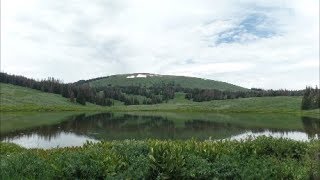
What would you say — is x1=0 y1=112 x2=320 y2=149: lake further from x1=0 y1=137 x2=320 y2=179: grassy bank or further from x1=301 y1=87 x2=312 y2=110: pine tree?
x1=301 y1=87 x2=312 y2=110: pine tree

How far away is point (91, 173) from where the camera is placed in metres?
13.0

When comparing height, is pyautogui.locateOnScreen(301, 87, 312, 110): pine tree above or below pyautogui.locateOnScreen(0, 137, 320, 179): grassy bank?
above

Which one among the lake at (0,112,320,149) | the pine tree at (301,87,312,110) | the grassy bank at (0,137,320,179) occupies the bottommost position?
the lake at (0,112,320,149)

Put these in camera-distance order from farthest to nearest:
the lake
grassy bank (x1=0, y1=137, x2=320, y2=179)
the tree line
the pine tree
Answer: the pine tree < the tree line < the lake < grassy bank (x1=0, y1=137, x2=320, y2=179)

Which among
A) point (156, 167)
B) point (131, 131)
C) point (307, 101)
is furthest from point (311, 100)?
point (156, 167)

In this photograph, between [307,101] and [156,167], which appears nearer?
[156,167]

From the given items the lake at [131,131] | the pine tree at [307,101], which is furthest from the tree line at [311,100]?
the lake at [131,131]

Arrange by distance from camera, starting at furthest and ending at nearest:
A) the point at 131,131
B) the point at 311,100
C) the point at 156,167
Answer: the point at 311,100
the point at 131,131
the point at 156,167

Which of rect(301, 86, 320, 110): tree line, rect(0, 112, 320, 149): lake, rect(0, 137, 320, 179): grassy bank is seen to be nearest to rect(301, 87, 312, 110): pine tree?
rect(301, 86, 320, 110): tree line

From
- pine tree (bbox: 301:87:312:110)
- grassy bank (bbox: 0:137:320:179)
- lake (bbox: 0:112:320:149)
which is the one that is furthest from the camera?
pine tree (bbox: 301:87:312:110)

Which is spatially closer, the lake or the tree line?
the lake

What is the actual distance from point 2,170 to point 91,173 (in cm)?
271

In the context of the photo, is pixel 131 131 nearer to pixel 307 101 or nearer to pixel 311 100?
pixel 311 100

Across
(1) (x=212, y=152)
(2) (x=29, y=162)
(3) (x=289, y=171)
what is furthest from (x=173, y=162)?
(2) (x=29, y=162)
